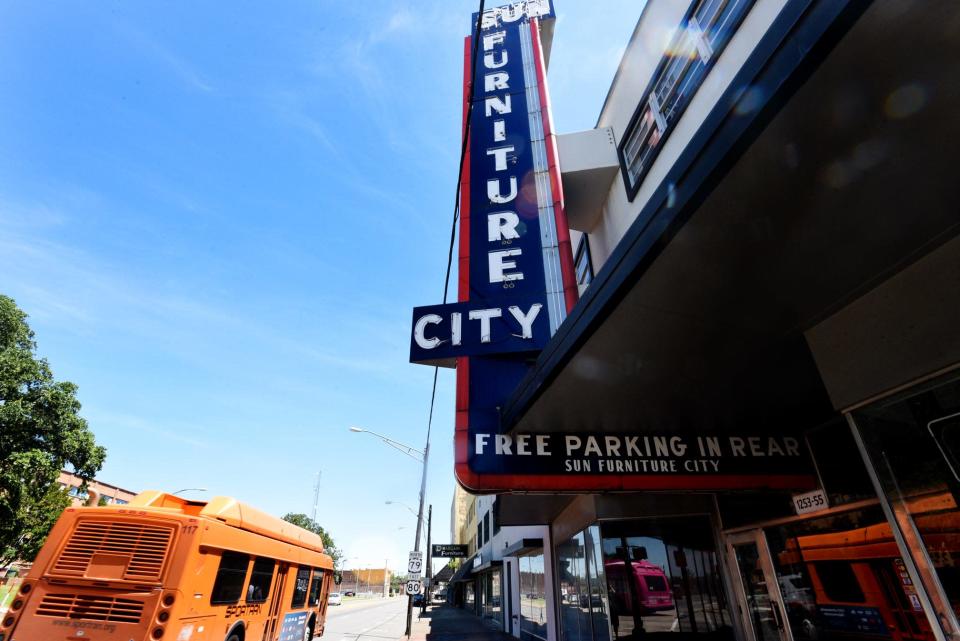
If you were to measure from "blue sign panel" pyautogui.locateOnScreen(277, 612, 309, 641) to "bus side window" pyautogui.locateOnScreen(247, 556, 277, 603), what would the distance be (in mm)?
1741

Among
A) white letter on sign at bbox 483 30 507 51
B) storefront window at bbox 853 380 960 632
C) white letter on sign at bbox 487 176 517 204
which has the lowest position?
storefront window at bbox 853 380 960 632

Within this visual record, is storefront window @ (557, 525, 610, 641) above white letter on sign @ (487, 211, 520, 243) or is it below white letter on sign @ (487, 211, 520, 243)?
below

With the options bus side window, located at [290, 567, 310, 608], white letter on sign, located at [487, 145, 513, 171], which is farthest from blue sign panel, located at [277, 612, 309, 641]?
white letter on sign, located at [487, 145, 513, 171]

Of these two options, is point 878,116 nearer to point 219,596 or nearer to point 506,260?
point 506,260

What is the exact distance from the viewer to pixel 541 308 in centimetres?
827

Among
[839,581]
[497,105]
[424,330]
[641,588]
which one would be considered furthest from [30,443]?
[839,581]

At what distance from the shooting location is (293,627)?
12336 mm

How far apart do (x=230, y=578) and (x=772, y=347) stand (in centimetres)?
954

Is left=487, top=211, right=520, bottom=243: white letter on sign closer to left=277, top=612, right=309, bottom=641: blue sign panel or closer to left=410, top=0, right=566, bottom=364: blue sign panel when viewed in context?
left=410, top=0, right=566, bottom=364: blue sign panel

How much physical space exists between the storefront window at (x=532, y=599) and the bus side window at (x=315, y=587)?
7068mm

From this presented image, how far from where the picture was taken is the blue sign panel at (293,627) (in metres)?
11.6

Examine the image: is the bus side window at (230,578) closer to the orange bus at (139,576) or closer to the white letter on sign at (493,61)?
the orange bus at (139,576)

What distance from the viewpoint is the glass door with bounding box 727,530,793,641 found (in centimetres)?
756

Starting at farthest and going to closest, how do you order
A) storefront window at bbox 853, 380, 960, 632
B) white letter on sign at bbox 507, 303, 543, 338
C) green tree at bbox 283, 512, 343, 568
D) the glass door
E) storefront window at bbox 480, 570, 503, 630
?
green tree at bbox 283, 512, 343, 568, storefront window at bbox 480, 570, 503, 630, white letter on sign at bbox 507, 303, 543, 338, the glass door, storefront window at bbox 853, 380, 960, 632
